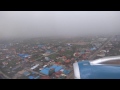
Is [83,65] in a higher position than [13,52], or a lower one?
lower

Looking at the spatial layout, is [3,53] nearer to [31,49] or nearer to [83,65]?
[31,49]

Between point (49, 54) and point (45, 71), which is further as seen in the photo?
point (49, 54)

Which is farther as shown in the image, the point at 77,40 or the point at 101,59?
the point at 77,40

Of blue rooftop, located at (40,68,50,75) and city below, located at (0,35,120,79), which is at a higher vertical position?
city below, located at (0,35,120,79)

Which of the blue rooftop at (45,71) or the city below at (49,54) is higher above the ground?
the city below at (49,54)

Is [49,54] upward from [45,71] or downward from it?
upward
